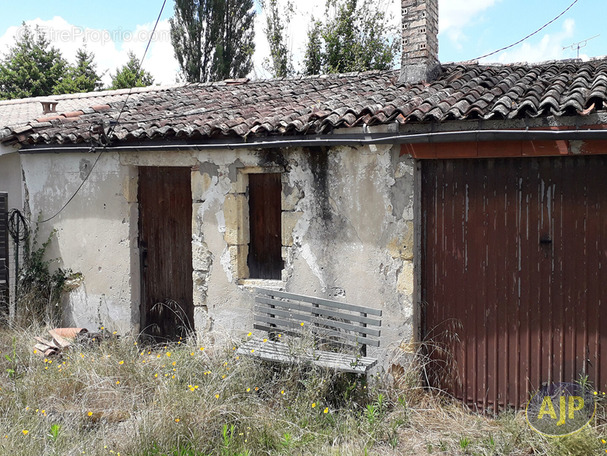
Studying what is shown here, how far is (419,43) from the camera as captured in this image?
23.6ft

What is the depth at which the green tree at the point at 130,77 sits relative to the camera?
25.2 m

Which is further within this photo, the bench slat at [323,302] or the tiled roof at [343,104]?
the bench slat at [323,302]

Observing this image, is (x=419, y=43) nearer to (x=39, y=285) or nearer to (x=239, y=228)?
(x=239, y=228)

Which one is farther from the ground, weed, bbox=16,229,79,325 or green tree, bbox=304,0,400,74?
green tree, bbox=304,0,400,74

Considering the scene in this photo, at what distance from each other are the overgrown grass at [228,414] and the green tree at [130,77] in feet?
70.0

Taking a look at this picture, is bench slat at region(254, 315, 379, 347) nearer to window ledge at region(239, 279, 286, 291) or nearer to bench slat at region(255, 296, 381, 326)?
bench slat at region(255, 296, 381, 326)

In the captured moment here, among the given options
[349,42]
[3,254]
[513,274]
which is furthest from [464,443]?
[349,42]

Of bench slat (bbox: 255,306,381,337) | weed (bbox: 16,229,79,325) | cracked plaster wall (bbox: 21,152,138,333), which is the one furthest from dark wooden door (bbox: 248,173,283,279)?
weed (bbox: 16,229,79,325)

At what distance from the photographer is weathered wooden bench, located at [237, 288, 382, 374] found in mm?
5211

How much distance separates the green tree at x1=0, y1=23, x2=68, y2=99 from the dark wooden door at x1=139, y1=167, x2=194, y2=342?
19.7 meters

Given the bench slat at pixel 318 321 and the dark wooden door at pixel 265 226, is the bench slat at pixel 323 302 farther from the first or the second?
the dark wooden door at pixel 265 226

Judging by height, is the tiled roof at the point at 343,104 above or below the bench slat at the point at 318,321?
above

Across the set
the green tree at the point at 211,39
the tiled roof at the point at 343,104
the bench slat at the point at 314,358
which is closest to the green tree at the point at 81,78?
the green tree at the point at 211,39

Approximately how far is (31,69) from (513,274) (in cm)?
2537
